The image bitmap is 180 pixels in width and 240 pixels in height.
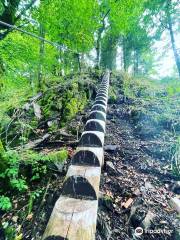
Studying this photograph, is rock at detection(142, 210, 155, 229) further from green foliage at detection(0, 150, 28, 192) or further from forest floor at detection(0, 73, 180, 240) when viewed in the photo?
green foliage at detection(0, 150, 28, 192)

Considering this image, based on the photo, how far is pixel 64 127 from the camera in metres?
3.95

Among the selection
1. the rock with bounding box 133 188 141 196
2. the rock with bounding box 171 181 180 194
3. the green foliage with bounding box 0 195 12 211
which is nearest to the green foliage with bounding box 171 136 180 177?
the rock with bounding box 171 181 180 194

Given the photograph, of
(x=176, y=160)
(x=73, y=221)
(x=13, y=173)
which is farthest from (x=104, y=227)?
(x=176, y=160)

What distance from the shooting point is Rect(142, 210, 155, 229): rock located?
6.36 ft

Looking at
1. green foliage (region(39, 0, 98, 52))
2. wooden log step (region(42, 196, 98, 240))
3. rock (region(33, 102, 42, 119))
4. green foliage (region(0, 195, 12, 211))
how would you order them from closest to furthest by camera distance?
wooden log step (region(42, 196, 98, 240)) → green foliage (region(0, 195, 12, 211)) → rock (region(33, 102, 42, 119)) → green foliage (region(39, 0, 98, 52))

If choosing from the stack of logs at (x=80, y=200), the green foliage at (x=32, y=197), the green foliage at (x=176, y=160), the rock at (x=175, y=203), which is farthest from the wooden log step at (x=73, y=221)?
the green foliage at (x=176, y=160)

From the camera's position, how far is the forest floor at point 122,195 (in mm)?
1939

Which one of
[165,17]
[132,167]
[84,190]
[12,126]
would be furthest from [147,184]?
[165,17]

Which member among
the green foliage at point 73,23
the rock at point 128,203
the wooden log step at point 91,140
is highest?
the green foliage at point 73,23

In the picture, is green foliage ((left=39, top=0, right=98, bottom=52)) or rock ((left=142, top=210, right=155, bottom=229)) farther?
green foliage ((left=39, top=0, right=98, bottom=52))

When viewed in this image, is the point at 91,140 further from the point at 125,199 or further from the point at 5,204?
the point at 5,204

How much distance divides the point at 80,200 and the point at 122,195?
0.98 m

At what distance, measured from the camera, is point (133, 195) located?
243 cm
